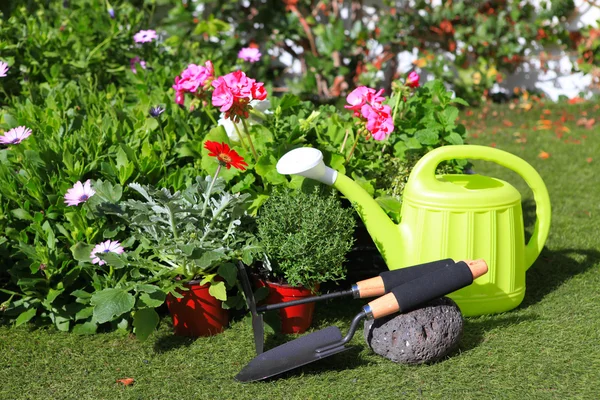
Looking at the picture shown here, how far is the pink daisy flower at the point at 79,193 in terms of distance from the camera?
2262mm

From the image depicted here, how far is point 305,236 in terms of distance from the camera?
223cm

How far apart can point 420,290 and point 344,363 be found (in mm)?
349

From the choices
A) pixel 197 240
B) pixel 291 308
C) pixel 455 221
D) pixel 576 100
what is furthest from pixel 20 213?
pixel 576 100

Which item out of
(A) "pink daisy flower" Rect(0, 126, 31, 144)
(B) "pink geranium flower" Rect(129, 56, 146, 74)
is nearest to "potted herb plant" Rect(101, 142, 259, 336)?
(A) "pink daisy flower" Rect(0, 126, 31, 144)

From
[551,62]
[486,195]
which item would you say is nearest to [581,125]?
[551,62]

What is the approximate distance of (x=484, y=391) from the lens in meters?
2.01

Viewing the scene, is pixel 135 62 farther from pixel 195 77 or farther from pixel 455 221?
pixel 455 221

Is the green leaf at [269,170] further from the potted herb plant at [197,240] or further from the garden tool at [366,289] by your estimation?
the garden tool at [366,289]

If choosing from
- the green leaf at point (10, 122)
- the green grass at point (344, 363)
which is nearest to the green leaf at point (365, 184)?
the green grass at point (344, 363)

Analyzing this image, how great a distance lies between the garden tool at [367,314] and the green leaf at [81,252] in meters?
0.63

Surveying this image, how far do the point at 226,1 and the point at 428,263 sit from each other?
452 cm

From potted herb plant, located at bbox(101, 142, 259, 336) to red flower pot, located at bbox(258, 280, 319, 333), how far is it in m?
0.12

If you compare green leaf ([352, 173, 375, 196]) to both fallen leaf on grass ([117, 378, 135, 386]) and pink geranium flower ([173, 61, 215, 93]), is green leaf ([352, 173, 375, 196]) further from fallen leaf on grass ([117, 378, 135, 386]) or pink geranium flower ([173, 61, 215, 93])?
fallen leaf on grass ([117, 378, 135, 386])

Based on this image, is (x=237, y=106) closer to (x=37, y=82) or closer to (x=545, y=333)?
(x=545, y=333)
